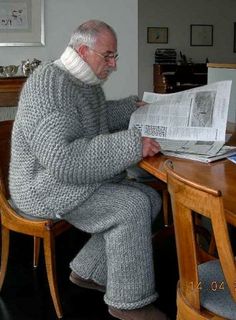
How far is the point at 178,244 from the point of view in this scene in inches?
47.8

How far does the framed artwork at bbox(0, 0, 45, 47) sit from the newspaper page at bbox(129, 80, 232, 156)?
84.4 inches

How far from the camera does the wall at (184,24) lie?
7852 millimetres

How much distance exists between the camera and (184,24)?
8.04 meters

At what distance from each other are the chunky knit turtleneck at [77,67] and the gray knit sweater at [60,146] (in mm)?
22

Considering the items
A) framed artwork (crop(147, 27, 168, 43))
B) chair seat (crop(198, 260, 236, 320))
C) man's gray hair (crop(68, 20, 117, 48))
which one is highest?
framed artwork (crop(147, 27, 168, 43))

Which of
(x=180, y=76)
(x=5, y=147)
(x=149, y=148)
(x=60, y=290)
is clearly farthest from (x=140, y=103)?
(x=180, y=76)

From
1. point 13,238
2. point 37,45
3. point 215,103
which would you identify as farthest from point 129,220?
point 37,45

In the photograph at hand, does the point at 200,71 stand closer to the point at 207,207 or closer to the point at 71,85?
the point at 71,85

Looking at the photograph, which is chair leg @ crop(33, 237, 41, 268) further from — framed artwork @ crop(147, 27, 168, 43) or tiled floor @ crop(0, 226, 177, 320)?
framed artwork @ crop(147, 27, 168, 43)

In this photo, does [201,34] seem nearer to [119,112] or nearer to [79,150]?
[119,112]

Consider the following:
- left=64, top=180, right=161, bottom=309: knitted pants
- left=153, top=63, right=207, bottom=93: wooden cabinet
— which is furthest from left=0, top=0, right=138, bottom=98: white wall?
left=153, top=63, right=207, bottom=93: wooden cabinet

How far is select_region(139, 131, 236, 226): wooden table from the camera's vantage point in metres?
1.23

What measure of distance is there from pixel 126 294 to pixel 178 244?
25.9 inches

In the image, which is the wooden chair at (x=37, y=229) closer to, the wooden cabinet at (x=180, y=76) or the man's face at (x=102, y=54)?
the man's face at (x=102, y=54)
